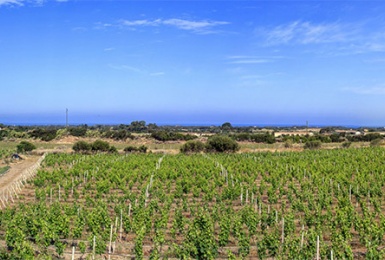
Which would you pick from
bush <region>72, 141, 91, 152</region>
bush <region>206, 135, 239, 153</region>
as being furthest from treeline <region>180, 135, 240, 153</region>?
bush <region>72, 141, 91, 152</region>

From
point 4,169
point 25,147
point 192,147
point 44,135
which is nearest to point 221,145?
point 192,147

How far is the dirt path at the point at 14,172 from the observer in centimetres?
2450

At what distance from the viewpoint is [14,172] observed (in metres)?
30.3

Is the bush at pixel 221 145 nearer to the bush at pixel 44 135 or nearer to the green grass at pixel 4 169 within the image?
the green grass at pixel 4 169

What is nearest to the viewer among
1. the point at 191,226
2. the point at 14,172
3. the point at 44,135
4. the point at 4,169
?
the point at 191,226

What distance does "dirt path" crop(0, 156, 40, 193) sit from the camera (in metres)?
24.5

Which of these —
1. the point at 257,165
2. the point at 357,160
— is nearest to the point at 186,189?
the point at 257,165

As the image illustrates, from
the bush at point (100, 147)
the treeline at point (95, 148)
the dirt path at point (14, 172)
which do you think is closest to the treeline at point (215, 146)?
the treeline at point (95, 148)

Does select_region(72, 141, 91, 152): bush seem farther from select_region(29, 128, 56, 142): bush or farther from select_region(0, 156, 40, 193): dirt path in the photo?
select_region(29, 128, 56, 142): bush

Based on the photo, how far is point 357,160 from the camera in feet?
102

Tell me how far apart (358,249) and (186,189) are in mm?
10149

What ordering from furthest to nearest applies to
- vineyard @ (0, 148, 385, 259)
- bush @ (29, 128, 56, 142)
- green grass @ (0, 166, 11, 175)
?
1. bush @ (29, 128, 56, 142)
2. green grass @ (0, 166, 11, 175)
3. vineyard @ (0, 148, 385, 259)

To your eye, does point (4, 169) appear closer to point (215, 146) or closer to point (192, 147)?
point (192, 147)

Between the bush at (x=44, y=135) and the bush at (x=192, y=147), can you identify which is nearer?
the bush at (x=192, y=147)
